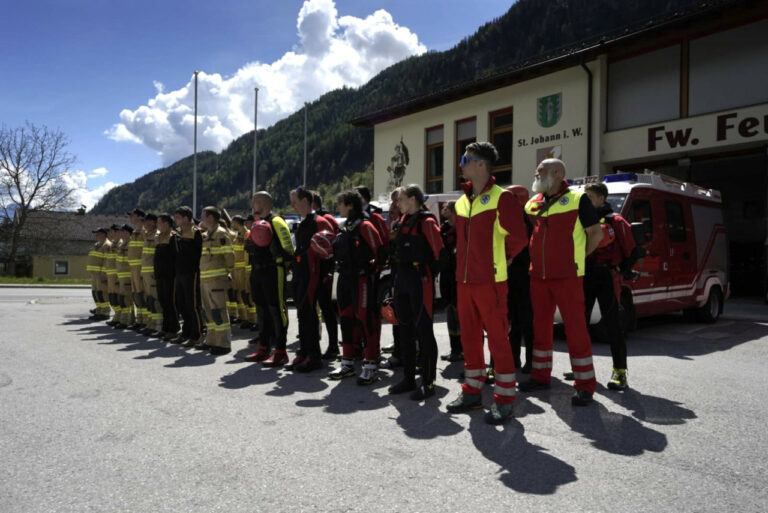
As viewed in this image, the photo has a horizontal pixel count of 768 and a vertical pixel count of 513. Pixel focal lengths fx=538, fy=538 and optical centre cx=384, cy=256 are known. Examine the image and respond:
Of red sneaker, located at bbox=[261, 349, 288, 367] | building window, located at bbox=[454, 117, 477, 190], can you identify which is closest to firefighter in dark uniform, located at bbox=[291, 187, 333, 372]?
red sneaker, located at bbox=[261, 349, 288, 367]

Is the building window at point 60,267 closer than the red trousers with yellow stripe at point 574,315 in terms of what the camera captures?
No

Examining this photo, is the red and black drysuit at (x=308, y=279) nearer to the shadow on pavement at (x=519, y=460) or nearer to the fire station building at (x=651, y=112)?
the shadow on pavement at (x=519, y=460)

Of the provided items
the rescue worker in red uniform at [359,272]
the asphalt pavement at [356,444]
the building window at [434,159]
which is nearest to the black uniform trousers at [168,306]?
the asphalt pavement at [356,444]

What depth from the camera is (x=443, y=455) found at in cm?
361

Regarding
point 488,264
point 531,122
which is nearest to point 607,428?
point 488,264

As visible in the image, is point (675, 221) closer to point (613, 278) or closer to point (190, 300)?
point (613, 278)

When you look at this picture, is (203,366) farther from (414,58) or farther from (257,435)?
(414,58)

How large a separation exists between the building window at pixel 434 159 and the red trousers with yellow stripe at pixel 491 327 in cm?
1660

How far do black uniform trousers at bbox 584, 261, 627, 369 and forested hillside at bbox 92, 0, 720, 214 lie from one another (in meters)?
74.9

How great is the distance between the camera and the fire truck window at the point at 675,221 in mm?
8953

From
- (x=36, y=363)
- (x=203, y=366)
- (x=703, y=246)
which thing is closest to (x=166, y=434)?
(x=203, y=366)

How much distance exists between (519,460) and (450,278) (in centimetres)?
327

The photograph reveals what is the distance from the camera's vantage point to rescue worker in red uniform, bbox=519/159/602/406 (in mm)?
4805

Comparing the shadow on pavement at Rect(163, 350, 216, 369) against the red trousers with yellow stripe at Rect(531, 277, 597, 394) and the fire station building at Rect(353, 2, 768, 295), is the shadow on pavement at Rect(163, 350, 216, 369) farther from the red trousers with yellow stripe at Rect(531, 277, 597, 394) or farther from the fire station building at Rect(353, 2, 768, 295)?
the fire station building at Rect(353, 2, 768, 295)
